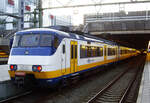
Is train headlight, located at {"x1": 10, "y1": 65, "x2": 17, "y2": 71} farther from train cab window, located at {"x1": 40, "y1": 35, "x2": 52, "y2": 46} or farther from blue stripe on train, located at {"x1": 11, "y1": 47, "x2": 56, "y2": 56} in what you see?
train cab window, located at {"x1": 40, "y1": 35, "x2": 52, "y2": 46}

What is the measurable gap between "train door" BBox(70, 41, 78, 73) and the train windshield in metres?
1.70

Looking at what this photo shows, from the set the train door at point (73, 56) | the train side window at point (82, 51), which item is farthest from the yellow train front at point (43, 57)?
the train side window at point (82, 51)

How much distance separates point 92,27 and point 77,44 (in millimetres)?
18380

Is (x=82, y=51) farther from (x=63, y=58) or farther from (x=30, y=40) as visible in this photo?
(x=30, y=40)

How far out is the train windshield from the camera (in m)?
7.88

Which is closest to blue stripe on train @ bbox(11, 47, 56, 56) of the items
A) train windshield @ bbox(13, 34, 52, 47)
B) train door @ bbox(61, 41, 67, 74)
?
train windshield @ bbox(13, 34, 52, 47)

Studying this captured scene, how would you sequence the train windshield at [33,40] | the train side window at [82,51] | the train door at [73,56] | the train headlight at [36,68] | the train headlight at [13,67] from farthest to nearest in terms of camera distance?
1. the train side window at [82,51]
2. the train door at [73,56]
3. the train windshield at [33,40]
4. the train headlight at [13,67]
5. the train headlight at [36,68]

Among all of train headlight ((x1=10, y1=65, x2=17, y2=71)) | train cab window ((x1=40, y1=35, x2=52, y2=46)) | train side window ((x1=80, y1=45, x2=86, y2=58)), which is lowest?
train headlight ((x1=10, y1=65, x2=17, y2=71))

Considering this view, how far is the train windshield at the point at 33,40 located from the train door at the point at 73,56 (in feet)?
5.58

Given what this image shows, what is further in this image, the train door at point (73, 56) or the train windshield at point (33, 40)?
the train door at point (73, 56)

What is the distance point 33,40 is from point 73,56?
241 cm

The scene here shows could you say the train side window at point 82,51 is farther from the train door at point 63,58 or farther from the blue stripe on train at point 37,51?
the blue stripe on train at point 37,51

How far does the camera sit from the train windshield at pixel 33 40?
25.9 ft

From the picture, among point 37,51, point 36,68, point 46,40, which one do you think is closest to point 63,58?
point 46,40
